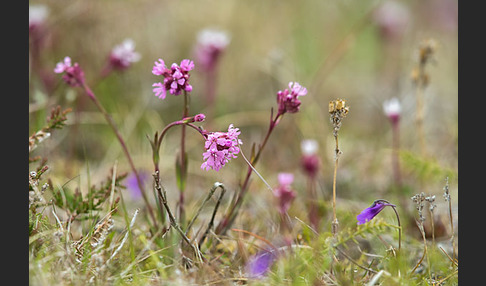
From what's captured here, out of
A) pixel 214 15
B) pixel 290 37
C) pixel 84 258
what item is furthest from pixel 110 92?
pixel 84 258

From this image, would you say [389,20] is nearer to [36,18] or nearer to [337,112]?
[36,18]

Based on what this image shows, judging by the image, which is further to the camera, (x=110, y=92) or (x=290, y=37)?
(x=290, y=37)

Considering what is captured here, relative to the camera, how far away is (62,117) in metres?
2.40

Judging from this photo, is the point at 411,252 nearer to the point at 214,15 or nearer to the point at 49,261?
the point at 49,261

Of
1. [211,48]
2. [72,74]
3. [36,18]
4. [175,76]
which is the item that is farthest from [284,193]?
[36,18]

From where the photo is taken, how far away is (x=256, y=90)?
17.6ft

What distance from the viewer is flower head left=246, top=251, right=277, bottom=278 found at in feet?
6.89

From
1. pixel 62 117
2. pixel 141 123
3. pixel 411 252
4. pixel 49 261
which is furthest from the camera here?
pixel 141 123

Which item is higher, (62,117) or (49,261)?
(62,117)

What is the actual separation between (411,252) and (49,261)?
1.64 m

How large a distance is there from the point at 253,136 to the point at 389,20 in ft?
6.61

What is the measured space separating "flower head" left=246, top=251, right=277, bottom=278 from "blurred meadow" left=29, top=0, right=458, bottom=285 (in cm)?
3

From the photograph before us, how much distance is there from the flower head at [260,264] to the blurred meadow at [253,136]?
31mm

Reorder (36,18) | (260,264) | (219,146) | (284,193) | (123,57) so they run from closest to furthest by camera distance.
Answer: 1. (219,146)
2. (260,264)
3. (284,193)
4. (123,57)
5. (36,18)
